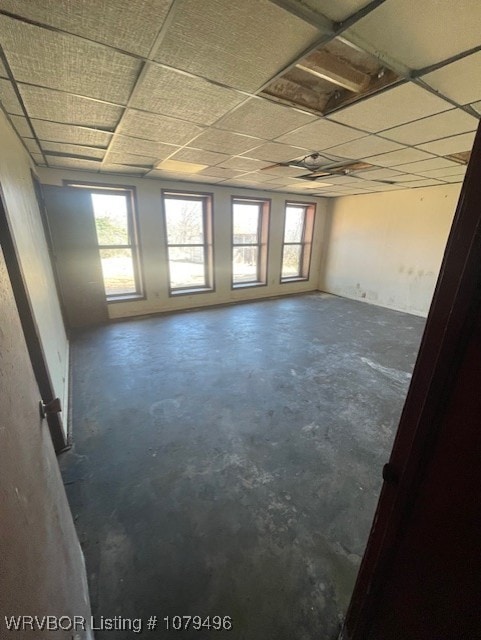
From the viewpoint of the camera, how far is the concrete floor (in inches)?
49.3

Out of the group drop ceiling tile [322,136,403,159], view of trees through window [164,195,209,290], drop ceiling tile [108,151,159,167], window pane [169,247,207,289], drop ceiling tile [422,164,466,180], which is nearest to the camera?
drop ceiling tile [322,136,403,159]

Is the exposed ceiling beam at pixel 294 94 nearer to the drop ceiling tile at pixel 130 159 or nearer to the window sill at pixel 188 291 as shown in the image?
the drop ceiling tile at pixel 130 159

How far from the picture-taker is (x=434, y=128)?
7.47ft

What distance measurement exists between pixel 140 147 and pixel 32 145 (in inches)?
46.8

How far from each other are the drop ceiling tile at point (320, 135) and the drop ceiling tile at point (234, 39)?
87 centimetres

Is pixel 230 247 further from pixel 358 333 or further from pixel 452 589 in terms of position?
pixel 452 589

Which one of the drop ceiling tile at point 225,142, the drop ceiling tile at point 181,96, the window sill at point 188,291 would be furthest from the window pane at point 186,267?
the drop ceiling tile at point 181,96

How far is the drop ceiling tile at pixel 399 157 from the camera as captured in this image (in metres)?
2.93

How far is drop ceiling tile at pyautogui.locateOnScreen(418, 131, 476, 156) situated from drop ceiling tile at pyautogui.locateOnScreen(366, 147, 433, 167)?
0.40ft

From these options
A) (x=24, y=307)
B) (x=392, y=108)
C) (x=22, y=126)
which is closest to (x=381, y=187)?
(x=392, y=108)

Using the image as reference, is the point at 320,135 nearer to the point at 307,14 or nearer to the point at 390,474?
the point at 307,14

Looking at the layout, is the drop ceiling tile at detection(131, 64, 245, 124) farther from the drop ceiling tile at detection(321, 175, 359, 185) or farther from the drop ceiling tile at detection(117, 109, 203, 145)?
the drop ceiling tile at detection(321, 175, 359, 185)

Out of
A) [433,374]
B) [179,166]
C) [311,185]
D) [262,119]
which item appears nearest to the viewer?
[433,374]

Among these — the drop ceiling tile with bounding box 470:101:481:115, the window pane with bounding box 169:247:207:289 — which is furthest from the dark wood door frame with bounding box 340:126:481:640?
the window pane with bounding box 169:247:207:289
